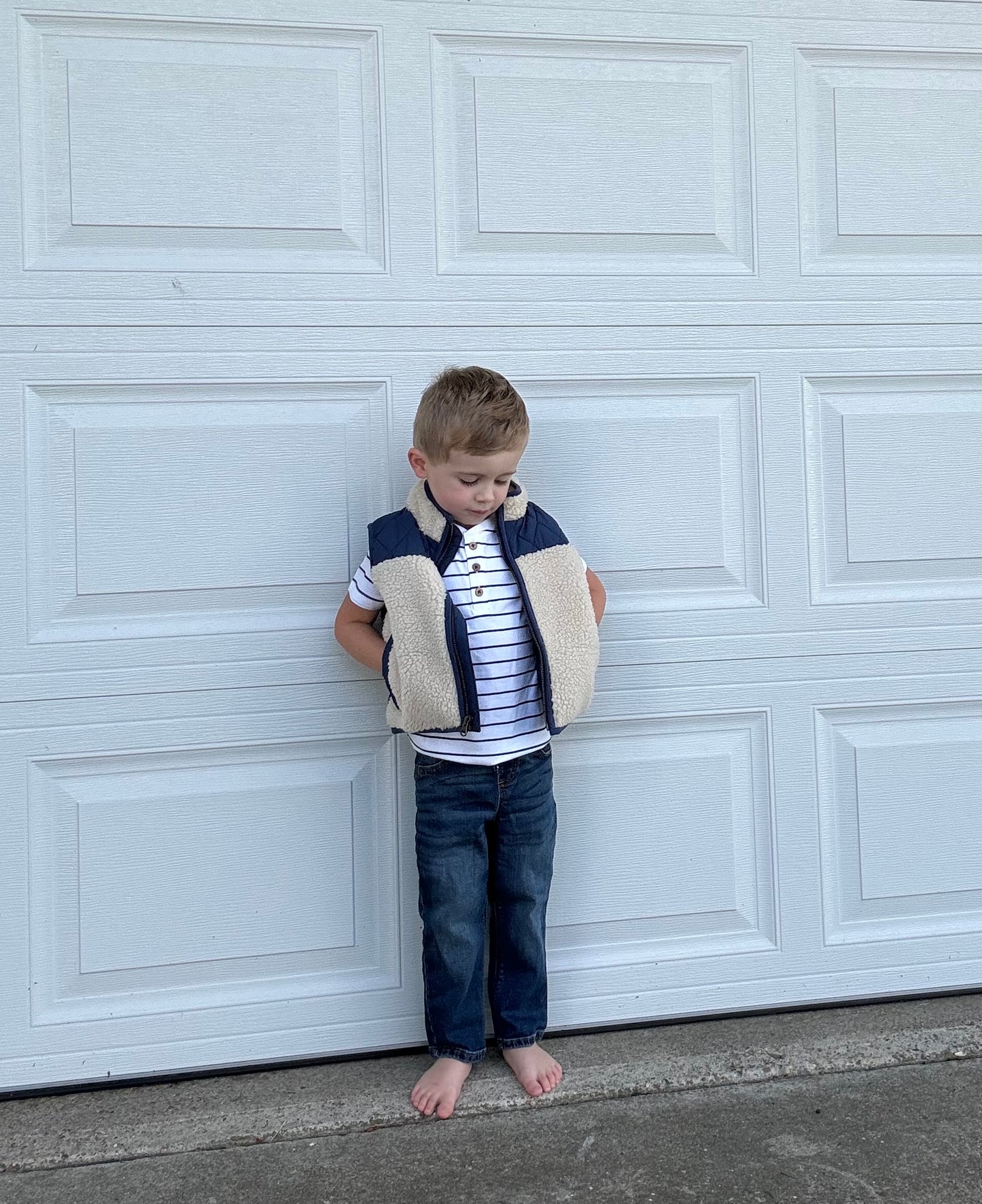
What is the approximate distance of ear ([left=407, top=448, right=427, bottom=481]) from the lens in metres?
1.70

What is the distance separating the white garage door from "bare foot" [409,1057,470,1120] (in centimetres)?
15

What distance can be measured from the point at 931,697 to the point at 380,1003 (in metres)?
1.25

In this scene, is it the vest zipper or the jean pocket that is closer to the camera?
the vest zipper

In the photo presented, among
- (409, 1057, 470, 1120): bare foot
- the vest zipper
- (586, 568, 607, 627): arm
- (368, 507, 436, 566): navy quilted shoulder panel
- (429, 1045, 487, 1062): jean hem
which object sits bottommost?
(409, 1057, 470, 1120): bare foot

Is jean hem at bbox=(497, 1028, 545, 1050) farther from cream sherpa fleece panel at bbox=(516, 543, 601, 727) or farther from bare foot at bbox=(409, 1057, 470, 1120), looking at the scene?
cream sherpa fleece panel at bbox=(516, 543, 601, 727)

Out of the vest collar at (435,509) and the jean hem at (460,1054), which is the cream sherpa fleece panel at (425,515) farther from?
the jean hem at (460,1054)

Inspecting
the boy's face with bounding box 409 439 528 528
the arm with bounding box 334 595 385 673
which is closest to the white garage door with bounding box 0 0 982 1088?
the arm with bounding box 334 595 385 673

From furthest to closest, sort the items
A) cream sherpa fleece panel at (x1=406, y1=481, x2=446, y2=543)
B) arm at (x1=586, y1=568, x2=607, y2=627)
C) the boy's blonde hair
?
1. arm at (x1=586, y1=568, x2=607, y2=627)
2. cream sherpa fleece panel at (x1=406, y1=481, x2=446, y2=543)
3. the boy's blonde hair

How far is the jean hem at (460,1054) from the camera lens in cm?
181

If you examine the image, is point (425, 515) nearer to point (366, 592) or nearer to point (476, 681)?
point (366, 592)

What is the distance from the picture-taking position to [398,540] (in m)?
1.72

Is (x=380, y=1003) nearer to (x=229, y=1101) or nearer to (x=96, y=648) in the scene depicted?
(x=229, y=1101)

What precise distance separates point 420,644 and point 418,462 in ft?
1.00

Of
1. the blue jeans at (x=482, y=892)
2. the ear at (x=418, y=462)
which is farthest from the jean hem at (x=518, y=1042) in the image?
the ear at (x=418, y=462)
